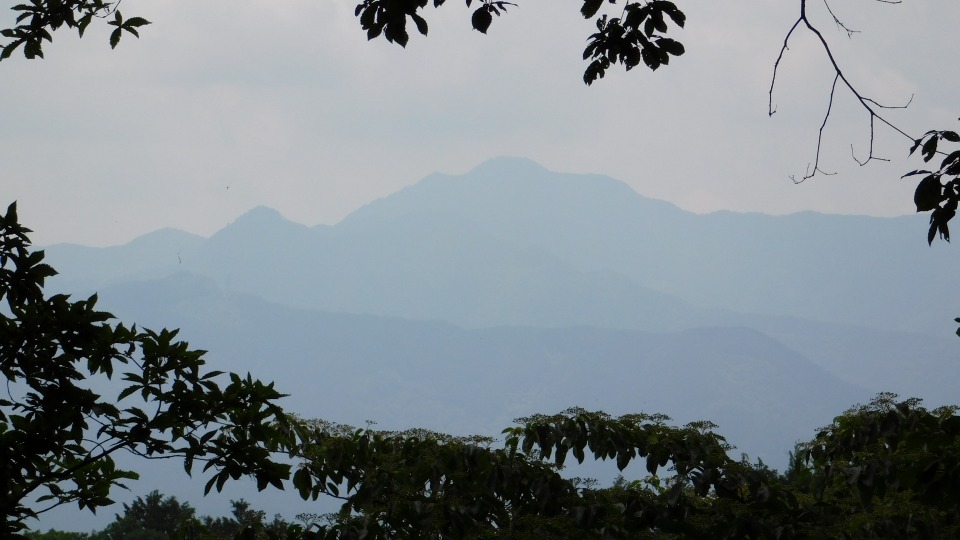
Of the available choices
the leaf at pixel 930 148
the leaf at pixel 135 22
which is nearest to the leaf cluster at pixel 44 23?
the leaf at pixel 135 22

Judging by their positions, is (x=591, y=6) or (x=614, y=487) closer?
(x=591, y=6)

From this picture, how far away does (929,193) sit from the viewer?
346 cm

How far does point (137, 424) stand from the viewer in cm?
312

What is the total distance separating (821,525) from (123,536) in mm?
11047

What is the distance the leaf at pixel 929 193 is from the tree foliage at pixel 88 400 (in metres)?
2.32

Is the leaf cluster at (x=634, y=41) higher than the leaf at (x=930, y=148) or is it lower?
higher

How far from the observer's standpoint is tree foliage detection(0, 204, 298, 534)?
10.1ft

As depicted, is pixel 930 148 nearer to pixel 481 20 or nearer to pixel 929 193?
pixel 929 193

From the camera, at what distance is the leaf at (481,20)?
3947 mm

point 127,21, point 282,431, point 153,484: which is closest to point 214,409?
point 282,431

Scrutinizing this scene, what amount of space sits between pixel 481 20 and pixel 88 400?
205cm

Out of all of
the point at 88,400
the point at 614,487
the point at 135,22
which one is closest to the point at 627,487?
the point at 614,487

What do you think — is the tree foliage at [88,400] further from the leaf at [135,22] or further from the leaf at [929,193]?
the leaf at [929,193]

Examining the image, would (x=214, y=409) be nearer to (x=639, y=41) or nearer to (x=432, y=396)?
(x=639, y=41)
